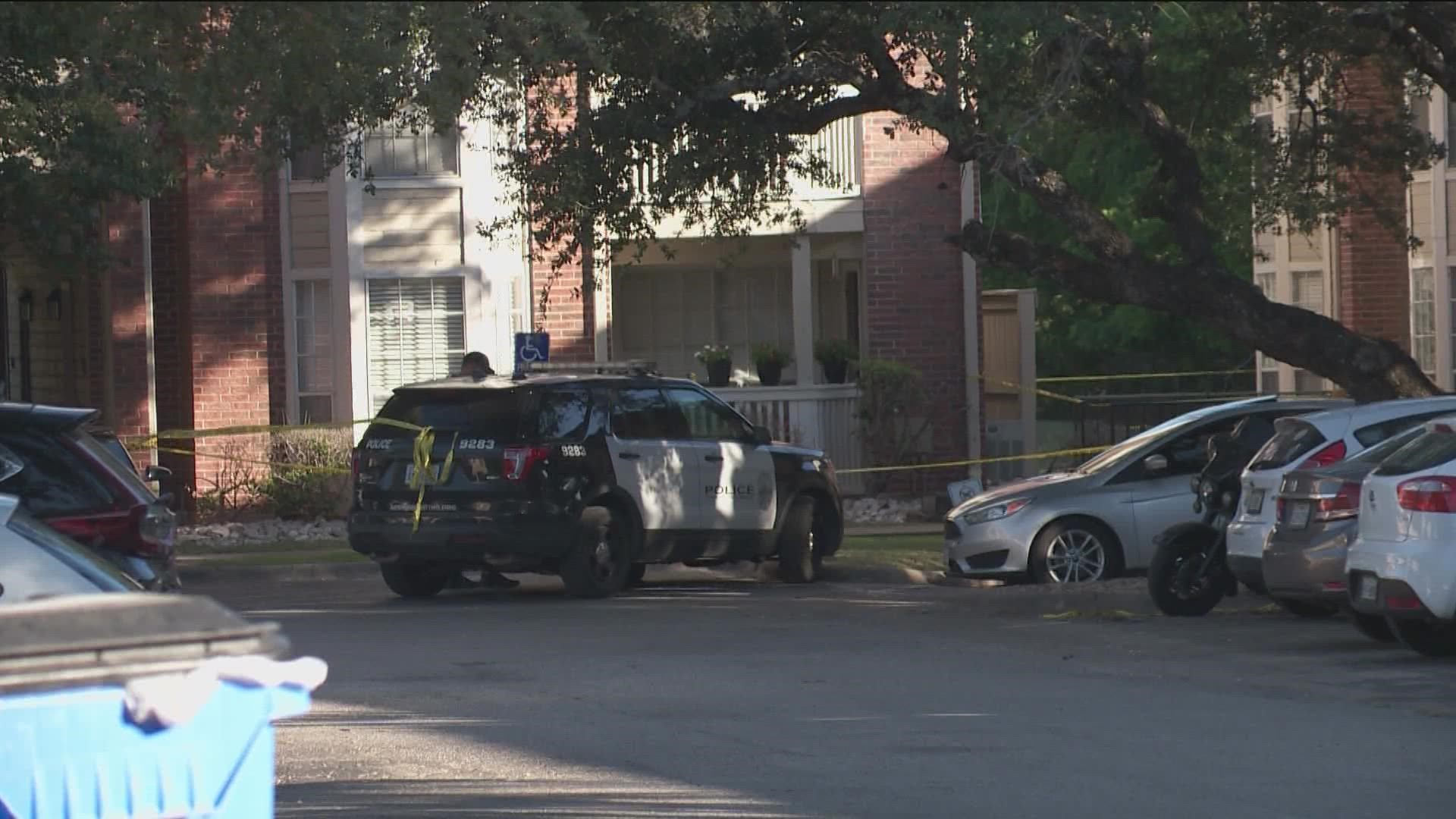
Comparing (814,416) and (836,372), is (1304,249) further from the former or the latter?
(814,416)

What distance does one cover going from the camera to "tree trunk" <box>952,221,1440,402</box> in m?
16.4

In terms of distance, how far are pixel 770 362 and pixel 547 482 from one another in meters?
11.2

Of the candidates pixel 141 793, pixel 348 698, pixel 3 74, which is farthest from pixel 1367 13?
pixel 141 793

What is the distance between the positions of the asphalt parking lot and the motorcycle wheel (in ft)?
0.67

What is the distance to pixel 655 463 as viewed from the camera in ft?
55.9

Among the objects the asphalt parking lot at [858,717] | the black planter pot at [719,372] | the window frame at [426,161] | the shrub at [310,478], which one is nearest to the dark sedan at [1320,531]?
the asphalt parking lot at [858,717]

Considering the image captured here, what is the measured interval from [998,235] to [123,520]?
8060 millimetres

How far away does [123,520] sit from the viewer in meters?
11.0

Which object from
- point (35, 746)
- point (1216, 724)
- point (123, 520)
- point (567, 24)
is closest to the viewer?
point (35, 746)

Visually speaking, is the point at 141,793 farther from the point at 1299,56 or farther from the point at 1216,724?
the point at 1299,56

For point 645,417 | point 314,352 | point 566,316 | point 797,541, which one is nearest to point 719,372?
point 566,316

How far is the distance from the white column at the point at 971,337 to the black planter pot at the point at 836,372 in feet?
5.33

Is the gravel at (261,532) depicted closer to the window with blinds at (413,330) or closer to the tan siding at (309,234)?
the window with blinds at (413,330)

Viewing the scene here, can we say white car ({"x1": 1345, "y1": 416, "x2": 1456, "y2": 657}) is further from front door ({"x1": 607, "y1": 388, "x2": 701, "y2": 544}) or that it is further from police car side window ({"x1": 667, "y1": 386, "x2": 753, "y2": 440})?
police car side window ({"x1": 667, "y1": 386, "x2": 753, "y2": 440})
